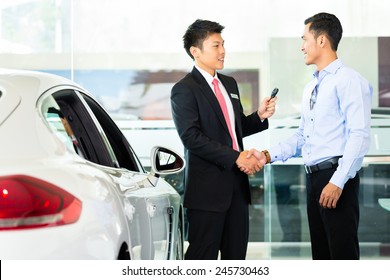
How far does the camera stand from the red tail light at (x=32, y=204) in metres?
2.53

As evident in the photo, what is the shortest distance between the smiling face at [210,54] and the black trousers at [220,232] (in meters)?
0.78

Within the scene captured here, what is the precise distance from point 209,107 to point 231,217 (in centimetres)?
67

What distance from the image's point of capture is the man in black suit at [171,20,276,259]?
203 inches

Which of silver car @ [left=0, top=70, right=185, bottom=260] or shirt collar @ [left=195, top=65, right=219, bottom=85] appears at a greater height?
shirt collar @ [left=195, top=65, right=219, bottom=85]

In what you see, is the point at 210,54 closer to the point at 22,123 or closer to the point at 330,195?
the point at 330,195

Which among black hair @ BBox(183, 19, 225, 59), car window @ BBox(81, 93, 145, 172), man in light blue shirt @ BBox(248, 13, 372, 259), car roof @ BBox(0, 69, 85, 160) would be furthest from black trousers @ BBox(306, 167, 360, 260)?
car roof @ BBox(0, 69, 85, 160)

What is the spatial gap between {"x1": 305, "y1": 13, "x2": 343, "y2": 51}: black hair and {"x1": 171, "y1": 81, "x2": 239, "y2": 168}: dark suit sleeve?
77 cm

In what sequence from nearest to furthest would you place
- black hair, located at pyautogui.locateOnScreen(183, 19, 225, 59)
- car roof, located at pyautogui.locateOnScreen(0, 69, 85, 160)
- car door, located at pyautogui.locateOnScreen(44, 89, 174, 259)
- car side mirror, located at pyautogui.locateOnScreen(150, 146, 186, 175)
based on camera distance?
car roof, located at pyautogui.locateOnScreen(0, 69, 85, 160)
car door, located at pyautogui.locateOnScreen(44, 89, 174, 259)
car side mirror, located at pyautogui.locateOnScreen(150, 146, 186, 175)
black hair, located at pyautogui.locateOnScreen(183, 19, 225, 59)

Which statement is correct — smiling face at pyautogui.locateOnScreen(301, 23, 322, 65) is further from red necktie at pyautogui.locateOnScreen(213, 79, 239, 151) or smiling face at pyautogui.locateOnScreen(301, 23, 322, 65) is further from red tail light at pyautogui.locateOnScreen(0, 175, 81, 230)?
red tail light at pyautogui.locateOnScreen(0, 175, 81, 230)

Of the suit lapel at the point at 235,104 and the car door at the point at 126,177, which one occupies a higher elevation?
the suit lapel at the point at 235,104

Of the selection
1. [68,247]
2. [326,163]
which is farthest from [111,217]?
[326,163]

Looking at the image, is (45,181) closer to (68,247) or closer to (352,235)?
(68,247)

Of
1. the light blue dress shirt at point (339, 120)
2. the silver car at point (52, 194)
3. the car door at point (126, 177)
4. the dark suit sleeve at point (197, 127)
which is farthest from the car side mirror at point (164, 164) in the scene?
the light blue dress shirt at point (339, 120)

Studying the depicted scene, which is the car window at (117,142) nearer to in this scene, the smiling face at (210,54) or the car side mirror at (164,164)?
the car side mirror at (164,164)
